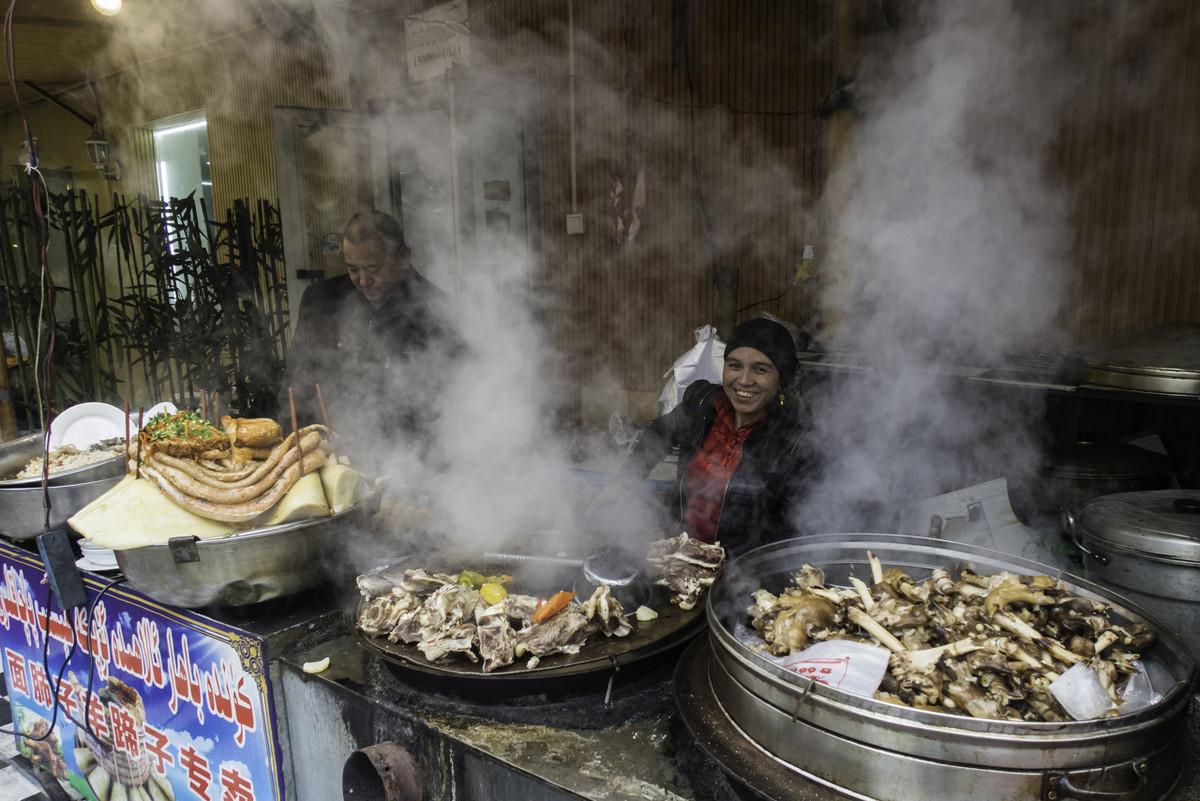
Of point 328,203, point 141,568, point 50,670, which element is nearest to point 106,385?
point 328,203

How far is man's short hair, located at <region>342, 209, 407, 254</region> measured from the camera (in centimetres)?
393

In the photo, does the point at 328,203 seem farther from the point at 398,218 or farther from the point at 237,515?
the point at 237,515

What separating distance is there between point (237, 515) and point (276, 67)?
7.82 meters

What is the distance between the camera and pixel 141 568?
2.20 m

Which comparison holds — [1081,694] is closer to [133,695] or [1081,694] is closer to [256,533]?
[256,533]

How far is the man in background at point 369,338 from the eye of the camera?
389cm

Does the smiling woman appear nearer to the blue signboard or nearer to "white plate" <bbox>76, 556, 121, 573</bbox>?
the blue signboard

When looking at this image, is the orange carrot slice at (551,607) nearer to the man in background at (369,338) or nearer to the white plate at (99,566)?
the white plate at (99,566)

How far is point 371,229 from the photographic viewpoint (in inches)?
155

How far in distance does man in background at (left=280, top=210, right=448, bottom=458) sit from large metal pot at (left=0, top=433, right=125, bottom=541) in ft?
3.39

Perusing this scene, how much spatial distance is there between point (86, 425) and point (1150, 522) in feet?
13.8

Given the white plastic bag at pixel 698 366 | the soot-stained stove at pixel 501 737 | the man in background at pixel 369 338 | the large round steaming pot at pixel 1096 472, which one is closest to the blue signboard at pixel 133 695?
the soot-stained stove at pixel 501 737

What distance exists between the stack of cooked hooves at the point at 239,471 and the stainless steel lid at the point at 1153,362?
2.98 m

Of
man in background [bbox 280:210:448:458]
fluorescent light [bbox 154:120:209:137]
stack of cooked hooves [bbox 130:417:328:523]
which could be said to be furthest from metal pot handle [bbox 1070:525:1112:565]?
fluorescent light [bbox 154:120:209:137]
